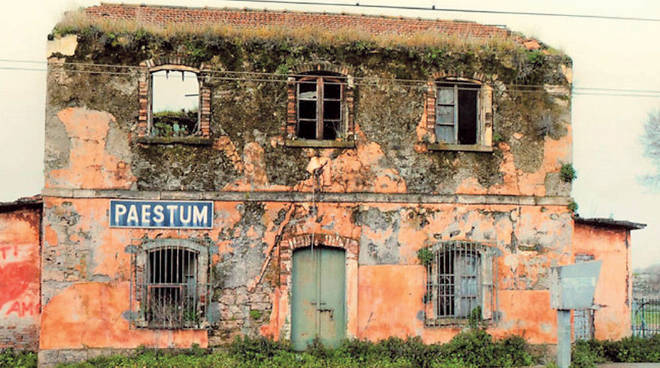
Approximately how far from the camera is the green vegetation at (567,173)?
1441 cm

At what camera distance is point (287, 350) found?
13.3 metres

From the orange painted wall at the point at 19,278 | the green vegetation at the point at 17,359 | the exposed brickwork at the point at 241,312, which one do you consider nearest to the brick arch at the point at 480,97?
the exposed brickwork at the point at 241,312

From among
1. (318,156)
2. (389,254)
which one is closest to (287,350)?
(389,254)

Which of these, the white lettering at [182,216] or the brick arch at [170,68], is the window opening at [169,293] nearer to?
the white lettering at [182,216]

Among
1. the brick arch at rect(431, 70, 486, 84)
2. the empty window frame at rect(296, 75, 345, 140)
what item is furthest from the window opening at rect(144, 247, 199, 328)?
the brick arch at rect(431, 70, 486, 84)

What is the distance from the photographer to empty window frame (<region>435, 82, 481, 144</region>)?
47.4 ft

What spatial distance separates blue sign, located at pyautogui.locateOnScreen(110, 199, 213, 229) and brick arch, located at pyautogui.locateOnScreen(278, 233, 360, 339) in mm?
1542

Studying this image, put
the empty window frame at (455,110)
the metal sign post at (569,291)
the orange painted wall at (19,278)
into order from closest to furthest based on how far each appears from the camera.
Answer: the metal sign post at (569,291) < the orange painted wall at (19,278) < the empty window frame at (455,110)

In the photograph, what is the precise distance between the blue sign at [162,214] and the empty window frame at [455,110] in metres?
4.87

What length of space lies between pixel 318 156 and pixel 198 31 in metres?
3.29

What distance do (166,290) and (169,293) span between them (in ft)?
0.26

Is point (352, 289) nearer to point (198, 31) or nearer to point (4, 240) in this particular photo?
point (198, 31)

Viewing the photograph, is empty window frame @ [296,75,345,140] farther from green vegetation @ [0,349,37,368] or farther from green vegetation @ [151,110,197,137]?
green vegetation @ [0,349,37,368]

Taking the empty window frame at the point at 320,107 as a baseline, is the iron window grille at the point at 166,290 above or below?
below
